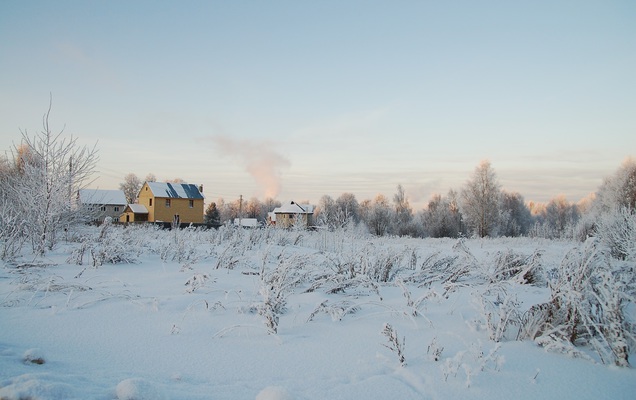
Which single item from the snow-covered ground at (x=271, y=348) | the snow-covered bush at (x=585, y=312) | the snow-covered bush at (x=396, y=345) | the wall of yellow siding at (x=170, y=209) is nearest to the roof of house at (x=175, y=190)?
the wall of yellow siding at (x=170, y=209)

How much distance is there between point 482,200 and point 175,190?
33.3m

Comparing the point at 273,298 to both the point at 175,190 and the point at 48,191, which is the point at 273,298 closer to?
the point at 48,191

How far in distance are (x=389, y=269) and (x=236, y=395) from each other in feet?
12.0

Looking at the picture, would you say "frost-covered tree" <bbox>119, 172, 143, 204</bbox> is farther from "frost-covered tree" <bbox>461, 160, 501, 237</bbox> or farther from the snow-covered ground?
the snow-covered ground

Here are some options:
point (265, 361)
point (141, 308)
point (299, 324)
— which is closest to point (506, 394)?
point (265, 361)

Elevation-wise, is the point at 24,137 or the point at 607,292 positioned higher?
the point at 24,137

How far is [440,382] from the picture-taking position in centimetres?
226

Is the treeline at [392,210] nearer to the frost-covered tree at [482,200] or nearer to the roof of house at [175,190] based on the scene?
the frost-covered tree at [482,200]

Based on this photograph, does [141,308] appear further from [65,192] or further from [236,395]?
[65,192]

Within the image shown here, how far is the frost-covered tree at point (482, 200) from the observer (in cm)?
3750

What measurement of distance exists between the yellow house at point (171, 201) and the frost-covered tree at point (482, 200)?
29485mm

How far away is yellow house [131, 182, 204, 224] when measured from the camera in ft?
136

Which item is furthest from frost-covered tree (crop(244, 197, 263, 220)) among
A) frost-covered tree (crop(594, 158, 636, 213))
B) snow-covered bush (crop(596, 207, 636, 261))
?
snow-covered bush (crop(596, 207, 636, 261))

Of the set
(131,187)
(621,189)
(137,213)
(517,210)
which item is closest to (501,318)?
(621,189)
